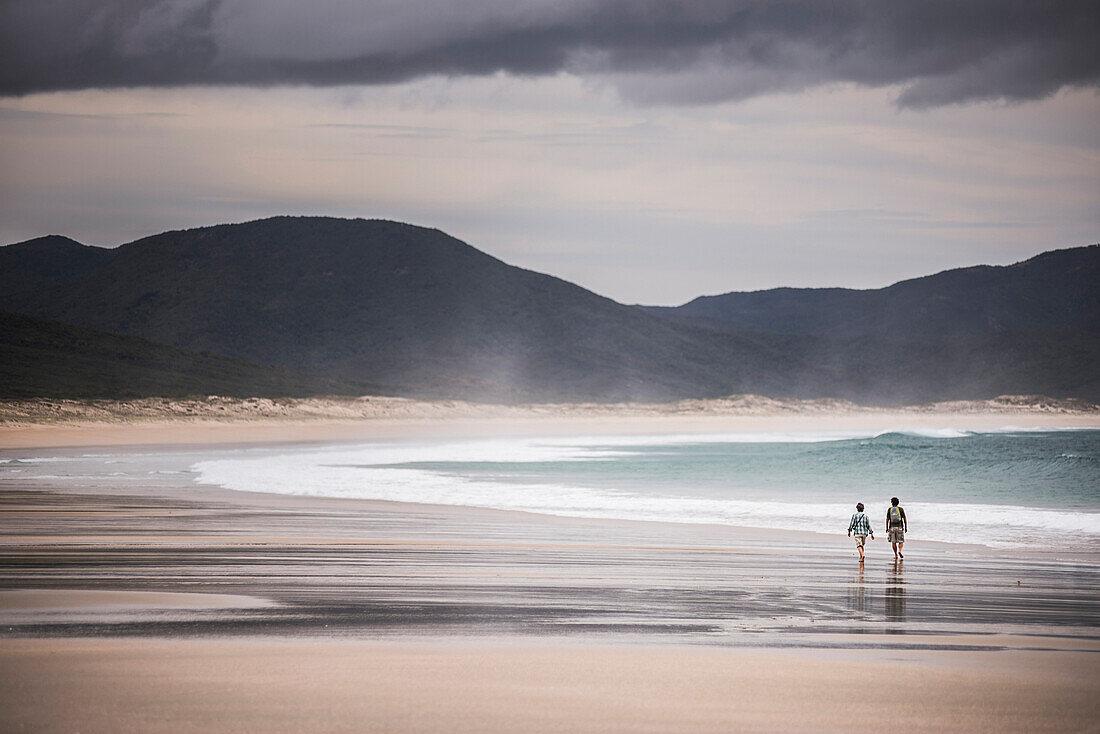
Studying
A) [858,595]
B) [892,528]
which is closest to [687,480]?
[892,528]

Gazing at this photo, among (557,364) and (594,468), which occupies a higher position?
(557,364)

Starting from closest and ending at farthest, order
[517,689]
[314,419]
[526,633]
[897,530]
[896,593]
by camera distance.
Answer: [517,689], [526,633], [896,593], [897,530], [314,419]

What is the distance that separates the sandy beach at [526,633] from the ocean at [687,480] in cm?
421

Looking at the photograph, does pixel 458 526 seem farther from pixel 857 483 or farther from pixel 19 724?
pixel 857 483

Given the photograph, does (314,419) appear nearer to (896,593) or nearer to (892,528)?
(892,528)

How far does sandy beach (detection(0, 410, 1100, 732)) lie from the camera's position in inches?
263

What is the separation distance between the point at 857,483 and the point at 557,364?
155374 millimetres

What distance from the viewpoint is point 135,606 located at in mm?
9766

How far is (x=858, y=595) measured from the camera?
36.8ft

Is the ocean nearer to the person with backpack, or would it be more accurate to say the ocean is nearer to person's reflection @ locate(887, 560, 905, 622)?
the person with backpack

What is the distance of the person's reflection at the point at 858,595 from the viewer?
34.3 feet

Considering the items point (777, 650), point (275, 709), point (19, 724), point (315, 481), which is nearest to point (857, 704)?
point (777, 650)

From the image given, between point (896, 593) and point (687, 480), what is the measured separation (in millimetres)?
18525

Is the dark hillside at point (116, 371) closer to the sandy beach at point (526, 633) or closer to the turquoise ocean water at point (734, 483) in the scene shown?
the turquoise ocean water at point (734, 483)
